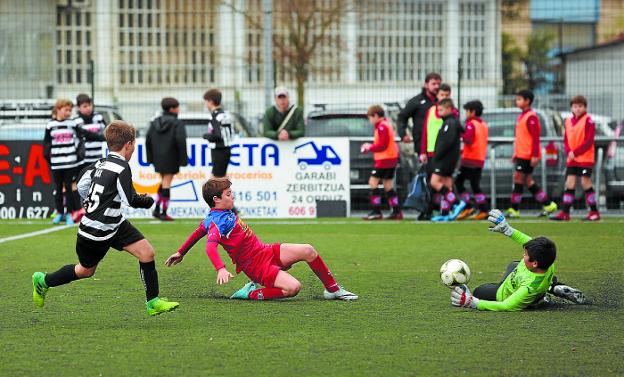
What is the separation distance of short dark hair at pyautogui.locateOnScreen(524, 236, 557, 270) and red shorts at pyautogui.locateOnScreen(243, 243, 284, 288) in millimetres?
1894

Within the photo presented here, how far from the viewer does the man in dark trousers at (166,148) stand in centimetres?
1655

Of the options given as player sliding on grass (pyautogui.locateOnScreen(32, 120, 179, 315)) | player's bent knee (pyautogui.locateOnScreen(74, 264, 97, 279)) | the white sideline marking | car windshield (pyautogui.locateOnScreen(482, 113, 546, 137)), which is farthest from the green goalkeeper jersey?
car windshield (pyautogui.locateOnScreen(482, 113, 546, 137))

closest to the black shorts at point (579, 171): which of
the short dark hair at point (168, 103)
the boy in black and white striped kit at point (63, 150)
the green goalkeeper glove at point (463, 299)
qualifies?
the short dark hair at point (168, 103)

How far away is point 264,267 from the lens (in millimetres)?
9039

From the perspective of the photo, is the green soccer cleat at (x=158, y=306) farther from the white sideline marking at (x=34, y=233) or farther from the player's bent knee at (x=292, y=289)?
the white sideline marking at (x=34, y=233)

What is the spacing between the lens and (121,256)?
1234 cm

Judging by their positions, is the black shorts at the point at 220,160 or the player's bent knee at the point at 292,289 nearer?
the player's bent knee at the point at 292,289

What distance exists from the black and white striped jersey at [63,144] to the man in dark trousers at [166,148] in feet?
3.51

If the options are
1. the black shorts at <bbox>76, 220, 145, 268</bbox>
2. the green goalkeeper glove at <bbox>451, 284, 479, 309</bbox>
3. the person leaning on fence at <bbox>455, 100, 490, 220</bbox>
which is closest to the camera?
the black shorts at <bbox>76, 220, 145, 268</bbox>

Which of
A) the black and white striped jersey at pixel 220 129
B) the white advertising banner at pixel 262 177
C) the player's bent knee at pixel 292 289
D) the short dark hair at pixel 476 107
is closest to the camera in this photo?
the player's bent knee at pixel 292 289

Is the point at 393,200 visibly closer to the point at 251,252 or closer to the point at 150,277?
the point at 251,252

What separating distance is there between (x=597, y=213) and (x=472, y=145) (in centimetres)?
192

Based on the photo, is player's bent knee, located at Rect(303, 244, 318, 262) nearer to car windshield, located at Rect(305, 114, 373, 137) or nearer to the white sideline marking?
the white sideline marking

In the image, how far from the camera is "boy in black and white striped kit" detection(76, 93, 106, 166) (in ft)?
53.6
